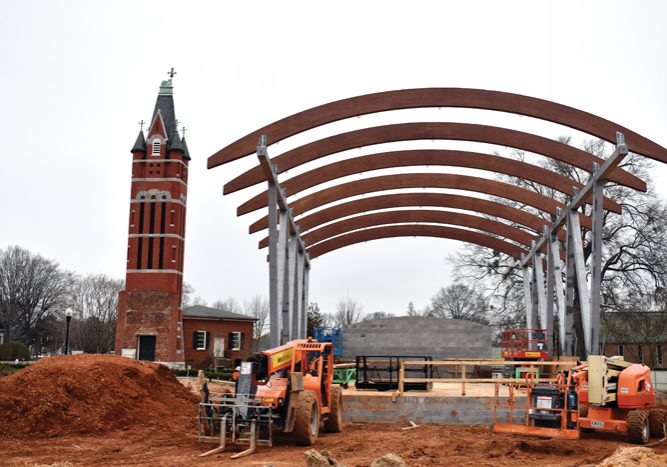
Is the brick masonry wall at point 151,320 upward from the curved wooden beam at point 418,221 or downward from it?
downward

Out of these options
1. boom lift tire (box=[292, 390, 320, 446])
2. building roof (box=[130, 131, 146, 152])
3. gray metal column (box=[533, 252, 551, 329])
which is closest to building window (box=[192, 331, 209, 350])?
building roof (box=[130, 131, 146, 152])

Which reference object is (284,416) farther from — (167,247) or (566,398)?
(167,247)

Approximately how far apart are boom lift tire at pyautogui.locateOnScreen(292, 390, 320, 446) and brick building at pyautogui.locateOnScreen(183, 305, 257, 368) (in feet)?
145

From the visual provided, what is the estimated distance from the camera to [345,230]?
2909cm

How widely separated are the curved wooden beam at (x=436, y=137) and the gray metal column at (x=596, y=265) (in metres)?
1.07

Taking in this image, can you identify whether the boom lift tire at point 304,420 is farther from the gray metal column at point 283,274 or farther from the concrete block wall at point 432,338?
the concrete block wall at point 432,338

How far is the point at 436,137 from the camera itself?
2020 centimetres

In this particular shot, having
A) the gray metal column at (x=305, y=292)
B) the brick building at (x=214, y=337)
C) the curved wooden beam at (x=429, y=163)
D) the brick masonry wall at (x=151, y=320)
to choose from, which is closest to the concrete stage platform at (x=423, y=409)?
the curved wooden beam at (x=429, y=163)

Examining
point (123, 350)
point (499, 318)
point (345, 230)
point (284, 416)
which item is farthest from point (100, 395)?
point (123, 350)

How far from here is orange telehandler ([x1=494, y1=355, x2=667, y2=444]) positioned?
13242 millimetres

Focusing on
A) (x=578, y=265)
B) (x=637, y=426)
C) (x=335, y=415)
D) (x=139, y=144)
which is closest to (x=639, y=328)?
(x=578, y=265)

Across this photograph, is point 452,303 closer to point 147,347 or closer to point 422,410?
point 147,347

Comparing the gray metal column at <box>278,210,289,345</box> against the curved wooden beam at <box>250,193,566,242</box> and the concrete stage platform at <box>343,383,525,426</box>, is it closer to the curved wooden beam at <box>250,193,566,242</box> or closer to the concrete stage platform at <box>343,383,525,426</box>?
the concrete stage platform at <box>343,383,525,426</box>

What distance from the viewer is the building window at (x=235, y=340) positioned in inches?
2358
